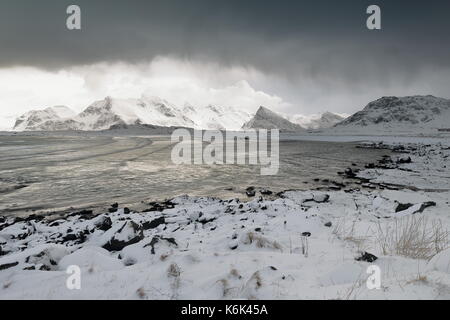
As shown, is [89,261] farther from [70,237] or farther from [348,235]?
[348,235]

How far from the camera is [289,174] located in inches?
819

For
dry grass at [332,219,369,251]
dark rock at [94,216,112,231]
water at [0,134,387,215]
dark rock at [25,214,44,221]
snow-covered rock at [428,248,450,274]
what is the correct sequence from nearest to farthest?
snow-covered rock at [428,248,450,274]
dry grass at [332,219,369,251]
dark rock at [94,216,112,231]
dark rock at [25,214,44,221]
water at [0,134,387,215]

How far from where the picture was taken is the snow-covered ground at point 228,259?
3.61m

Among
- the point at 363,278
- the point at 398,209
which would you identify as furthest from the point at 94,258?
the point at 398,209

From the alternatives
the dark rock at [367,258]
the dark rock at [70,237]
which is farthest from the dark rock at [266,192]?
the dark rock at [367,258]

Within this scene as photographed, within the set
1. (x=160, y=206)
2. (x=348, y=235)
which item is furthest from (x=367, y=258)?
(x=160, y=206)

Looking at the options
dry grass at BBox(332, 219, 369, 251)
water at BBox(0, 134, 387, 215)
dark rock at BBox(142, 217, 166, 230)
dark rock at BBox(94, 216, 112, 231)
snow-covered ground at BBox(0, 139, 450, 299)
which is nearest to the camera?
snow-covered ground at BBox(0, 139, 450, 299)

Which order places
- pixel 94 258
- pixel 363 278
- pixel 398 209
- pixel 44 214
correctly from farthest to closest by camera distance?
pixel 44 214
pixel 398 209
pixel 94 258
pixel 363 278

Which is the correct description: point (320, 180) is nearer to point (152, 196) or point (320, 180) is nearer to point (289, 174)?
point (289, 174)

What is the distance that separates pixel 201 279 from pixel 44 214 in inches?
377

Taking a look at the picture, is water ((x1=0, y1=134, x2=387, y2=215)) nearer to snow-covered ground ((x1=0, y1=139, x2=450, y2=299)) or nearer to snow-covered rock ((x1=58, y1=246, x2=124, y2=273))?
snow-covered ground ((x1=0, y1=139, x2=450, y2=299))

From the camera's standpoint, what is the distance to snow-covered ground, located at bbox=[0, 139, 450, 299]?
11.8 feet

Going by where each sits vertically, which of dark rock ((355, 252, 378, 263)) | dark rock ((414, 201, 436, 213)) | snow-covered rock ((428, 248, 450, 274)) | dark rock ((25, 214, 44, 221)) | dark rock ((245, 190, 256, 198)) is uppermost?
snow-covered rock ((428, 248, 450, 274))

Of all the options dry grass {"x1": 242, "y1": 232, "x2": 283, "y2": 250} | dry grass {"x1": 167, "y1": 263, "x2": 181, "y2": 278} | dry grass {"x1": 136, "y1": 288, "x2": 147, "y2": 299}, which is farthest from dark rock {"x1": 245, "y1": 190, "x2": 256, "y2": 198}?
dry grass {"x1": 136, "y1": 288, "x2": 147, "y2": 299}
